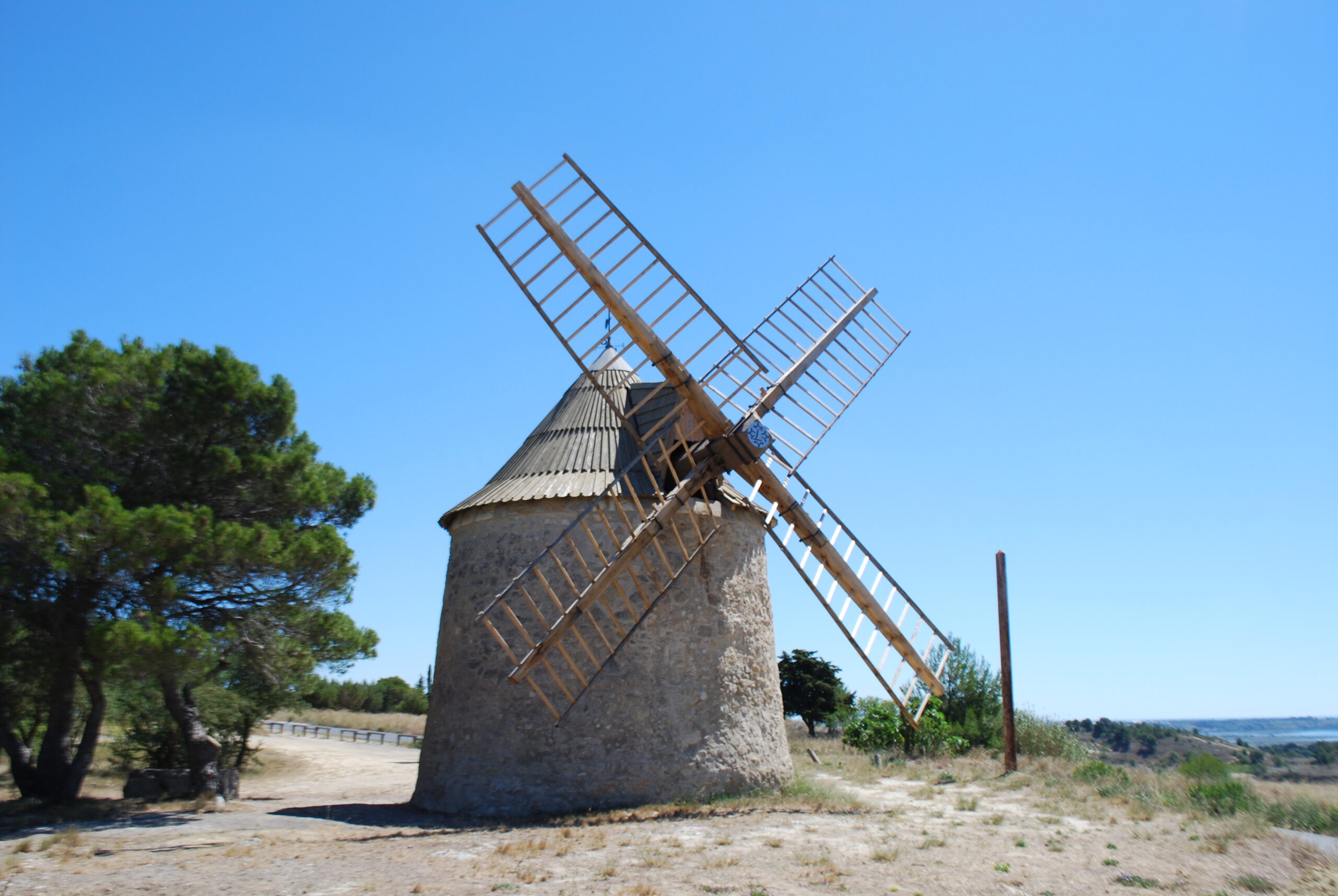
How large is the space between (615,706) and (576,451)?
10.6 ft

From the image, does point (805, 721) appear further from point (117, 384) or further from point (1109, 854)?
point (117, 384)

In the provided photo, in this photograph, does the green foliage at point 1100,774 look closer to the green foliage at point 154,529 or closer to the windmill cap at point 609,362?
the windmill cap at point 609,362

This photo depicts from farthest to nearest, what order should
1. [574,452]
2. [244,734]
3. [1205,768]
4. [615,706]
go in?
[244,734] < [574,452] < [1205,768] < [615,706]

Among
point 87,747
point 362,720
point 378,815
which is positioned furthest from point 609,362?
point 362,720

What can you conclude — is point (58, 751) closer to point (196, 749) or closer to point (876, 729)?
point (196, 749)

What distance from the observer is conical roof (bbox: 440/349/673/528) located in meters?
10.2

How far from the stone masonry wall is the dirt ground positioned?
1.53ft

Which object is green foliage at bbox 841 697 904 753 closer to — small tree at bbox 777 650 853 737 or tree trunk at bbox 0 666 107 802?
small tree at bbox 777 650 853 737

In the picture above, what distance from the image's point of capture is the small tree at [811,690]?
24.9m

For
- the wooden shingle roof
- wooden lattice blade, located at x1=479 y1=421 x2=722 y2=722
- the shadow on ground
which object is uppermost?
the wooden shingle roof

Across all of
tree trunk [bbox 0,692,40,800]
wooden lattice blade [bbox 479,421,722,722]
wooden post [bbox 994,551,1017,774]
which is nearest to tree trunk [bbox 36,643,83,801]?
tree trunk [bbox 0,692,40,800]

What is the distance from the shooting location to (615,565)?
29.5 feet

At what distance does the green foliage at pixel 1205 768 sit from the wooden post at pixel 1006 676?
2088 millimetres

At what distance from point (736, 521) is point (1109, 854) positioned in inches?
201
